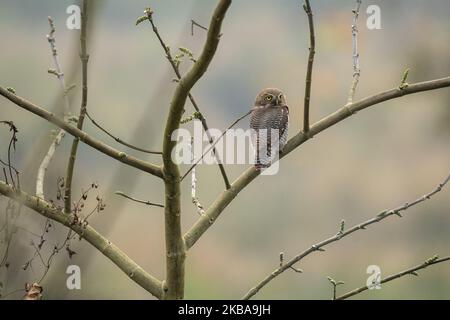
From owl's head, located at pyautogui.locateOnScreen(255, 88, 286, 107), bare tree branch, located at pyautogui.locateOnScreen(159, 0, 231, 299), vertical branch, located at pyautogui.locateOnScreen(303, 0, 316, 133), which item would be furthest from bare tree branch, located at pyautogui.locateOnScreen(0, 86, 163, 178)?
owl's head, located at pyautogui.locateOnScreen(255, 88, 286, 107)

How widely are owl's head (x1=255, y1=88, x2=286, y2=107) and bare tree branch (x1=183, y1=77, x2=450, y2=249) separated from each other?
2.77ft

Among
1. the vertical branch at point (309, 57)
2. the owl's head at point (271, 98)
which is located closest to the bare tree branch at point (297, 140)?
the vertical branch at point (309, 57)

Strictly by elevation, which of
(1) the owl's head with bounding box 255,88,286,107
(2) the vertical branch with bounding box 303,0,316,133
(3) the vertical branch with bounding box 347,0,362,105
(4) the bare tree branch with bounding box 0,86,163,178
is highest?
(1) the owl's head with bounding box 255,88,286,107

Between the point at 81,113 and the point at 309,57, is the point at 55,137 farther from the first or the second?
the point at 309,57

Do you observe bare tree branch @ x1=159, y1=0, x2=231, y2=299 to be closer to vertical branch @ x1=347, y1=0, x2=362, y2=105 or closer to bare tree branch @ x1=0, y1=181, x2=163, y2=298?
bare tree branch @ x1=0, y1=181, x2=163, y2=298

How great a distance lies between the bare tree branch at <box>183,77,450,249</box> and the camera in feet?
3.68

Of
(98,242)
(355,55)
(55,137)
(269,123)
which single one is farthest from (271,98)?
(98,242)

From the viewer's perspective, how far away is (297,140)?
129 centimetres

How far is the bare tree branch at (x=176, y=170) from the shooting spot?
84 centimetres

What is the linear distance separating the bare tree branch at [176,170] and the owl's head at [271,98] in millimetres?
1192
